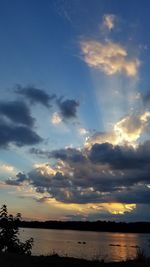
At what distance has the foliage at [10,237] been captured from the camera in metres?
24.4

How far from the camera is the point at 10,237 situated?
24.7 meters

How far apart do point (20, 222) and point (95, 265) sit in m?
10.7

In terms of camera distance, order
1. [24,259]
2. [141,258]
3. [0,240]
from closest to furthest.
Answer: [24,259], [141,258], [0,240]

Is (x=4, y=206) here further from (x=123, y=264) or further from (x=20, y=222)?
(x=123, y=264)

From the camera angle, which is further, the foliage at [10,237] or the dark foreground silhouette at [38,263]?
the foliage at [10,237]

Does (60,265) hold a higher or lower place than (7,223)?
lower

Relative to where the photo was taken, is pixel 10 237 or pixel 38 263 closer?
pixel 38 263

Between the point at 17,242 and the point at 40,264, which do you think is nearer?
the point at 40,264

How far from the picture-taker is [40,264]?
15.1 meters

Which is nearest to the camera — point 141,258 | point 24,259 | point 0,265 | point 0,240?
point 0,265

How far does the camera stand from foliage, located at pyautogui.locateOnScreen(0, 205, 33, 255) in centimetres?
2438

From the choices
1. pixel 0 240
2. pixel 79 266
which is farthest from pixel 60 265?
pixel 0 240

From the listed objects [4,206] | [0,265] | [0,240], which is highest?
[4,206]

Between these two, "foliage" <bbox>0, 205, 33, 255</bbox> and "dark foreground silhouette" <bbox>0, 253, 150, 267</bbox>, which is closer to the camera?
"dark foreground silhouette" <bbox>0, 253, 150, 267</bbox>
